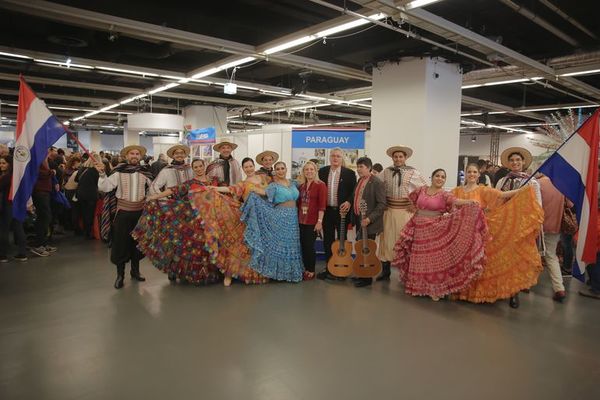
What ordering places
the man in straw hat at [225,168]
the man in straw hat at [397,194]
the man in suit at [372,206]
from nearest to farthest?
the man in suit at [372,206] < the man in straw hat at [397,194] < the man in straw hat at [225,168]

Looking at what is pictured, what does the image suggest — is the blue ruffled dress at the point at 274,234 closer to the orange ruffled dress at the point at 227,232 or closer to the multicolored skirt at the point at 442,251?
the orange ruffled dress at the point at 227,232

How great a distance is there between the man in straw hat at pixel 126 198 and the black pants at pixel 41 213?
2208 millimetres

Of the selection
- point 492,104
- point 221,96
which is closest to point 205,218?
point 221,96

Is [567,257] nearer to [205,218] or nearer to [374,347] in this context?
[374,347]

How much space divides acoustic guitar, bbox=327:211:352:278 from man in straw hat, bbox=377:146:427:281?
47cm

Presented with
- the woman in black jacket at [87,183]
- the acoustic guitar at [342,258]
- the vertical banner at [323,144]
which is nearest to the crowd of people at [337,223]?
the acoustic guitar at [342,258]

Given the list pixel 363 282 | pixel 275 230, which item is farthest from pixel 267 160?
pixel 363 282

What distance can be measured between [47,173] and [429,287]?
5.40 meters

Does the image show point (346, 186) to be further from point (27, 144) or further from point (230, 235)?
point (27, 144)

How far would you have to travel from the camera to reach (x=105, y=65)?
751 centimetres

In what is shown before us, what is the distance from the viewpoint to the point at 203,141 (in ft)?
29.3

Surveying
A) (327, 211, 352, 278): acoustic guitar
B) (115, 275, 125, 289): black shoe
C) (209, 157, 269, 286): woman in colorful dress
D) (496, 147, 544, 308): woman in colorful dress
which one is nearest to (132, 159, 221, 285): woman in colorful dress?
(209, 157, 269, 286): woman in colorful dress

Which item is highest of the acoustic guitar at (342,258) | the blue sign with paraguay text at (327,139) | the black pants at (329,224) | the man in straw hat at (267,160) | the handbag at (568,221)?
the blue sign with paraguay text at (327,139)

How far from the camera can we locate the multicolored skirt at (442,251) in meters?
3.94
